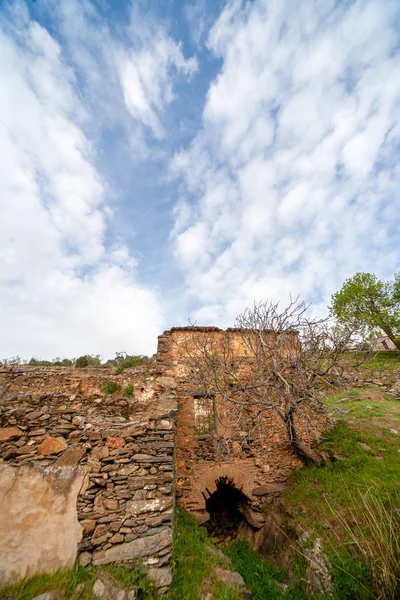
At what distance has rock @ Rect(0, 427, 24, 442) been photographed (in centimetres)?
319

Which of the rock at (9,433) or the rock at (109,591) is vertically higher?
the rock at (9,433)

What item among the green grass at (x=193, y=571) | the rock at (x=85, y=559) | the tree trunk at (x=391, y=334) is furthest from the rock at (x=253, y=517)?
the tree trunk at (x=391, y=334)

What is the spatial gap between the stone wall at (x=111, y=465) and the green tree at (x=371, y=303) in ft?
46.5

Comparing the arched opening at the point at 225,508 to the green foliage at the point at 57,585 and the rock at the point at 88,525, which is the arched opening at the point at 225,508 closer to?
the rock at the point at 88,525

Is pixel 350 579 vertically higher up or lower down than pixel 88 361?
lower down

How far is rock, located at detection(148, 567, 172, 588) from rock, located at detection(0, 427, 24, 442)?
2.39 meters

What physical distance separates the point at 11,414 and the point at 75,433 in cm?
95

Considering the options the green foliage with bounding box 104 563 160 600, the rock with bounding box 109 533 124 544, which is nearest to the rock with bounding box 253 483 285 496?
the green foliage with bounding box 104 563 160 600

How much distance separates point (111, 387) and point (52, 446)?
490cm

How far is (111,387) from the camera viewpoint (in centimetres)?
796

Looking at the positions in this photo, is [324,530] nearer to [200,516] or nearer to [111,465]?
[200,516]

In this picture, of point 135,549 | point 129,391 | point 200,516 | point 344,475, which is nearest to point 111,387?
point 129,391

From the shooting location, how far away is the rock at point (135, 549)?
2.71 m

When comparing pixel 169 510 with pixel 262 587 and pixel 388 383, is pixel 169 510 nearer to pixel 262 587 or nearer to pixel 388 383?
pixel 262 587
